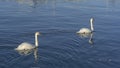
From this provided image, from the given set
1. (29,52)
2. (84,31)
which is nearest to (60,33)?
(84,31)

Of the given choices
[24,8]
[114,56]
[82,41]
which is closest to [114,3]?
[24,8]

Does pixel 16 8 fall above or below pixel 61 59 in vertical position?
above

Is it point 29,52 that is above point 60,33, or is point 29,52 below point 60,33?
below

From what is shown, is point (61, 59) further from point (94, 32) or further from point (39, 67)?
point (94, 32)

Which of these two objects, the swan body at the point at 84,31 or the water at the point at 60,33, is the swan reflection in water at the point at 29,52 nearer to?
the water at the point at 60,33

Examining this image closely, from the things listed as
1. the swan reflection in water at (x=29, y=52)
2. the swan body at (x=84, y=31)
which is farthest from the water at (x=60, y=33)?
the swan body at (x=84, y=31)

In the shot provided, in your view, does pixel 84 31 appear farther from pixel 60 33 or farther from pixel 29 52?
pixel 29 52

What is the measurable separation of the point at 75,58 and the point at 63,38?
23.1 ft

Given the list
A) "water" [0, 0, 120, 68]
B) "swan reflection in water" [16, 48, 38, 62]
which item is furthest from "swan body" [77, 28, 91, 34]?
"swan reflection in water" [16, 48, 38, 62]

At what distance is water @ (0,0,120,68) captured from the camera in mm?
29953

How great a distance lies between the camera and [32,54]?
3183cm

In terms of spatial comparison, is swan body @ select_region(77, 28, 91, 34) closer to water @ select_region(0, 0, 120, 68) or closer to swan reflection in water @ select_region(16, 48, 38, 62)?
water @ select_region(0, 0, 120, 68)

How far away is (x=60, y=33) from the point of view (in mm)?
39688

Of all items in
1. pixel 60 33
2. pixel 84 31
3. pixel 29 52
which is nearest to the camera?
pixel 29 52
